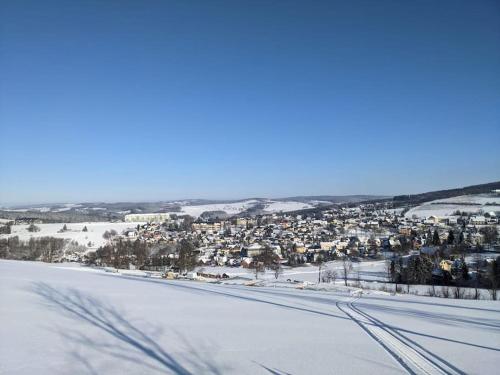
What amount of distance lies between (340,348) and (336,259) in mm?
61077

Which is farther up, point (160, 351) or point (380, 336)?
point (160, 351)

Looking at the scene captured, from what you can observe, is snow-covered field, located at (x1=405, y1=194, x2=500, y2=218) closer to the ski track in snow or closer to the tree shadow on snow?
the ski track in snow

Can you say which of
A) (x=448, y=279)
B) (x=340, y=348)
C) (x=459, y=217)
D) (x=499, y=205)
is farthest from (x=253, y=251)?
(x=499, y=205)

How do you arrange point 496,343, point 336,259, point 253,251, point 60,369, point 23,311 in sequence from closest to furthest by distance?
point 60,369 → point 496,343 → point 23,311 → point 336,259 → point 253,251

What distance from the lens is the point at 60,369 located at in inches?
187

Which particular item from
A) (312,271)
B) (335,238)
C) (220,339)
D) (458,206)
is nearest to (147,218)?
(335,238)

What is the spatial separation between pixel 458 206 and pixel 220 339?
410 feet

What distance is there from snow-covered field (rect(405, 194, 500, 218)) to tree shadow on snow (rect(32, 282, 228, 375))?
367ft

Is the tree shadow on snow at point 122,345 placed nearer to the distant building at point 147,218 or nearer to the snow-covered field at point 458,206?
the snow-covered field at point 458,206

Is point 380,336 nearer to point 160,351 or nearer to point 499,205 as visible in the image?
point 160,351

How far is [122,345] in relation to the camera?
5.76 meters

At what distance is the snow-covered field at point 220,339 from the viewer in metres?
5.14

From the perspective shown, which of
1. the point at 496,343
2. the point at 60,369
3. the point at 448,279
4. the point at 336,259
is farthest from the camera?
the point at 336,259

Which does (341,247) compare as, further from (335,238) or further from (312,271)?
(312,271)
